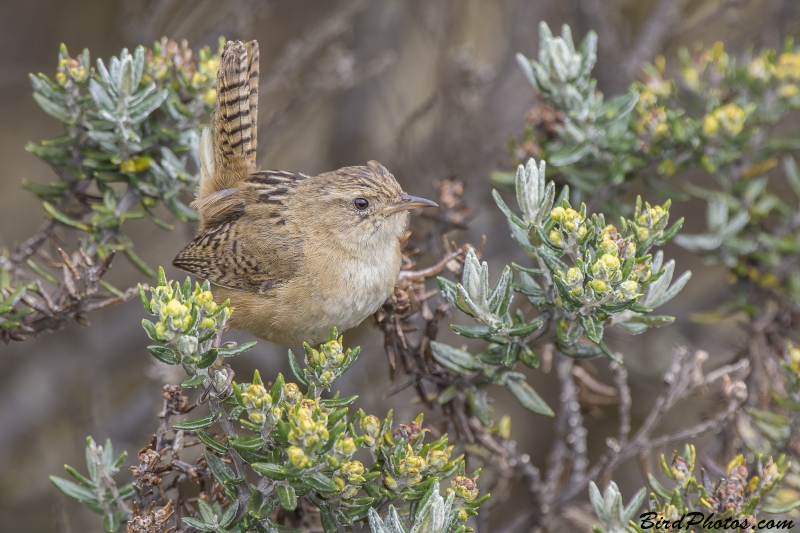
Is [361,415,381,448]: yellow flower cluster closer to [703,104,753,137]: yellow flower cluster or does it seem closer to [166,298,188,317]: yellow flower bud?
[166,298,188,317]: yellow flower bud

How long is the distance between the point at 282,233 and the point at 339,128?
223 cm

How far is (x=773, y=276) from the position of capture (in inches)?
133

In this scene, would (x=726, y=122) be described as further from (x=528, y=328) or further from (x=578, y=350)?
(x=528, y=328)

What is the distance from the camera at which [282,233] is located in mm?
3232

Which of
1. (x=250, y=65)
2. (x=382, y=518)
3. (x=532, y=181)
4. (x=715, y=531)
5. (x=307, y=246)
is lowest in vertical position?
→ (x=715, y=531)

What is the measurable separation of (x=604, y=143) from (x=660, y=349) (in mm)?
1892

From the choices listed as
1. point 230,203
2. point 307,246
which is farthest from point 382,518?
point 230,203

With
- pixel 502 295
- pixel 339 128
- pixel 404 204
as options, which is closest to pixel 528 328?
pixel 502 295

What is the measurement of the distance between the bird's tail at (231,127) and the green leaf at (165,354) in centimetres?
153

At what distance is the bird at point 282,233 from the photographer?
295 cm

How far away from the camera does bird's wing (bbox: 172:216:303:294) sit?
10.2 feet

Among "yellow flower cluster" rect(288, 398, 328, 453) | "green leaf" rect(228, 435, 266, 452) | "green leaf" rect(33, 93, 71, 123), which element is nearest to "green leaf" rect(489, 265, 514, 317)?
"yellow flower cluster" rect(288, 398, 328, 453)

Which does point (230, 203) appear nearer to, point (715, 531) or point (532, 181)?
point (532, 181)

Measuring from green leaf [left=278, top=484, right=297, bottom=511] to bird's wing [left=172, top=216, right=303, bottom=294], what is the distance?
1.25m
